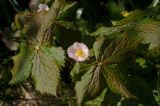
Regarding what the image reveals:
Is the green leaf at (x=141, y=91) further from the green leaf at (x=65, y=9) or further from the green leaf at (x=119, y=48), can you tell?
the green leaf at (x=65, y=9)

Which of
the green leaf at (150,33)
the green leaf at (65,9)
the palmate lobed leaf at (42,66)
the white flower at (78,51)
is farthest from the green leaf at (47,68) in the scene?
the green leaf at (150,33)

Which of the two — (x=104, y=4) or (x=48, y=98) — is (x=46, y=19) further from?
(x=104, y=4)

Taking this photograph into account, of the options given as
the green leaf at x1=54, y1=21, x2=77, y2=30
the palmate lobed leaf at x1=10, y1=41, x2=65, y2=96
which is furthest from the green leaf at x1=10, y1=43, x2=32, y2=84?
the green leaf at x1=54, y1=21, x2=77, y2=30

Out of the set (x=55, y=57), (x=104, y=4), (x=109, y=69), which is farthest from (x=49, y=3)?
(x=104, y=4)

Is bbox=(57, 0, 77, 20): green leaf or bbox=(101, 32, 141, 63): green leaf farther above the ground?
bbox=(57, 0, 77, 20): green leaf

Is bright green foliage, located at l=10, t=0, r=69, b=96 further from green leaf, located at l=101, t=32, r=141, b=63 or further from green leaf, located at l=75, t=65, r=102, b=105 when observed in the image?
green leaf, located at l=101, t=32, r=141, b=63
